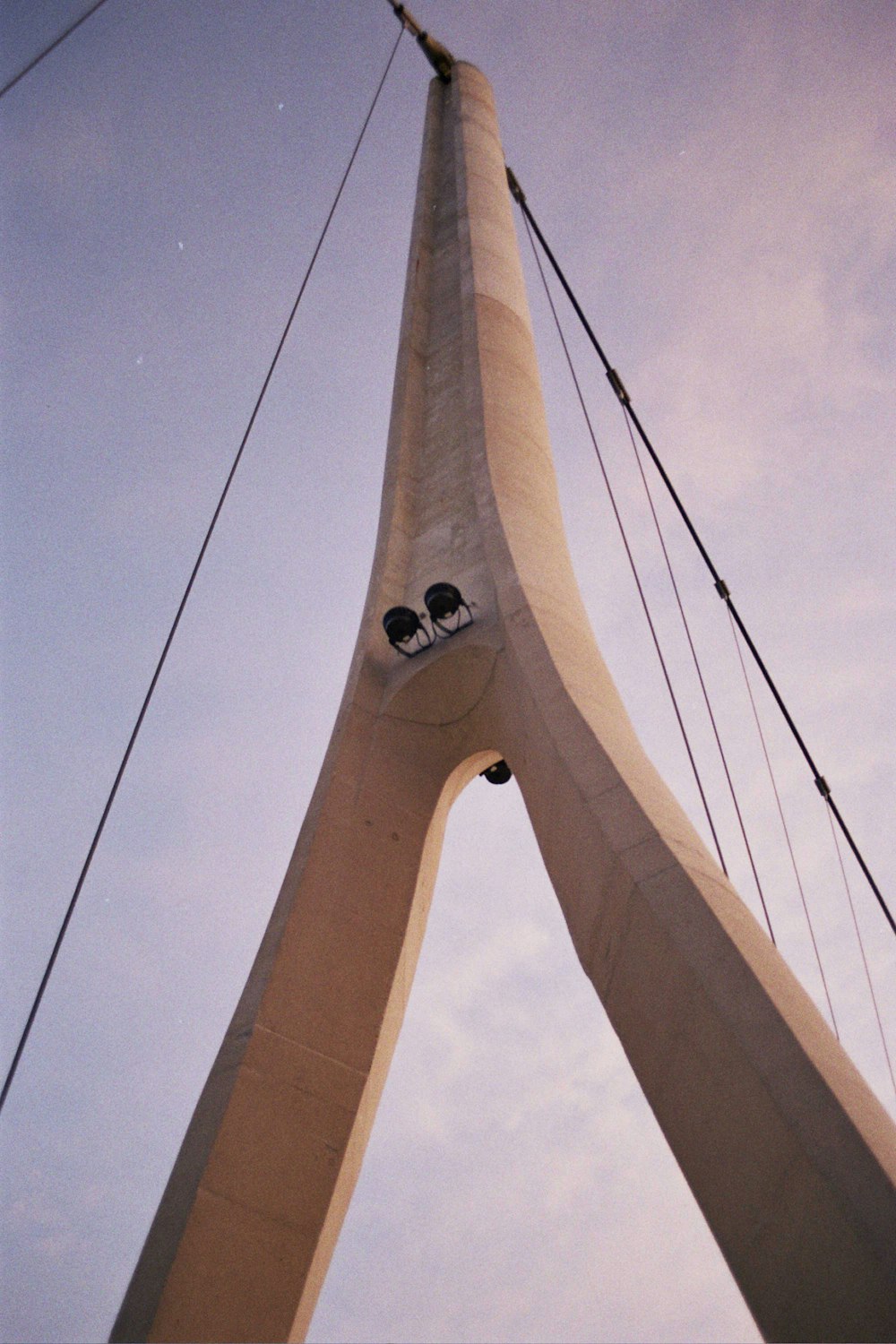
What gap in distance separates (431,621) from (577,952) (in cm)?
234

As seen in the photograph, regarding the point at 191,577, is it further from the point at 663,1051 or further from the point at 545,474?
the point at 663,1051

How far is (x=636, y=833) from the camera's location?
4.43 m

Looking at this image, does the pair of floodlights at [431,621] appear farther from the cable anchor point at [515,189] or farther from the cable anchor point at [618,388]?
the cable anchor point at [515,189]

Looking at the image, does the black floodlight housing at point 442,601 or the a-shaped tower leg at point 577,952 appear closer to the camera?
the a-shaped tower leg at point 577,952

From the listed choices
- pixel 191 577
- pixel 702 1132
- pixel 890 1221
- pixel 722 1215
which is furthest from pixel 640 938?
pixel 191 577

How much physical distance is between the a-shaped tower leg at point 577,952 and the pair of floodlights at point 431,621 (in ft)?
0.29

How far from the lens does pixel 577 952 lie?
466 centimetres

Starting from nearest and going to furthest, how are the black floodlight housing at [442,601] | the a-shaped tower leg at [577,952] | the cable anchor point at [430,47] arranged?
the a-shaped tower leg at [577,952] < the black floodlight housing at [442,601] < the cable anchor point at [430,47]

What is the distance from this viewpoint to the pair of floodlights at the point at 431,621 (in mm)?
6105

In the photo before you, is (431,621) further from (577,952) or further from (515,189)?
(515,189)

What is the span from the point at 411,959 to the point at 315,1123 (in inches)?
50.0

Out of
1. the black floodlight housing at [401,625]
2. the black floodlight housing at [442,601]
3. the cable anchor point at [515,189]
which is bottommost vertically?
the black floodlight housing at [401,625]

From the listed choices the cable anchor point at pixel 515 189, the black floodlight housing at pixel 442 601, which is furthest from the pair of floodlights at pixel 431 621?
the cable anchor point at pixel 515 189

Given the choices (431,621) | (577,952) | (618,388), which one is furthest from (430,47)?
(577,952)
